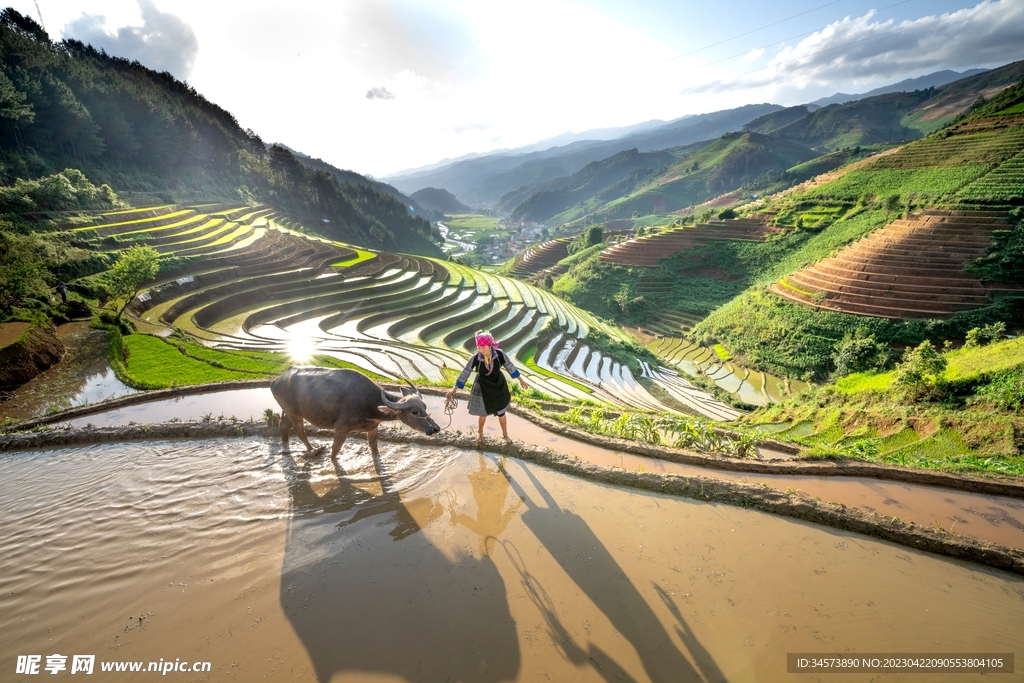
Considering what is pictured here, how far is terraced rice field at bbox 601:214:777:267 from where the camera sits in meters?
41.0

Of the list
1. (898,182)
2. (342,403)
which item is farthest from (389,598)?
(898,182)

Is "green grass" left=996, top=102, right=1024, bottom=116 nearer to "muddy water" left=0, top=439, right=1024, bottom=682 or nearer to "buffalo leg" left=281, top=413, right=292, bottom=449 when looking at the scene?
"muddy water" left=0, top=439, right=1024, bottom=682

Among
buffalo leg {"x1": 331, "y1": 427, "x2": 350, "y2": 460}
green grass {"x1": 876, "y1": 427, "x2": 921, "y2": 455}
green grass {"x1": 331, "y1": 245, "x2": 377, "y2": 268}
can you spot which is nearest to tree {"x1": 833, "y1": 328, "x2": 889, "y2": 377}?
green grass {"x1": 876, "y1": 427, "x2": 921, "y2": 455}

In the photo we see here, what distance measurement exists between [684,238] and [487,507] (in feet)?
147

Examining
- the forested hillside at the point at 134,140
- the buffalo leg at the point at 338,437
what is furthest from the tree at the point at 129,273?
the buffalo leg at the point at 338,437

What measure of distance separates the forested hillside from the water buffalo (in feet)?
97.5

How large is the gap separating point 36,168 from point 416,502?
138ft

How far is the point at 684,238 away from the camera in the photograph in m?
43.1

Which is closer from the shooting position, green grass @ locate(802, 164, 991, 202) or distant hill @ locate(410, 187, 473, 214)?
green grass @ locate(802, 164, 991, 202)

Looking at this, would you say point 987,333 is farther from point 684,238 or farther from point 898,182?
point 684,238

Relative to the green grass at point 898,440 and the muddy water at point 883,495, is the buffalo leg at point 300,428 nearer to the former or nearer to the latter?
the muddy water at point 883,495

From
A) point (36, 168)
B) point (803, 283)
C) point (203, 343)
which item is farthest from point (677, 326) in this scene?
point (36, 168)

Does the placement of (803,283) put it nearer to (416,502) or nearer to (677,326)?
(677,326)

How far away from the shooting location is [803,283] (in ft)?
90.9
